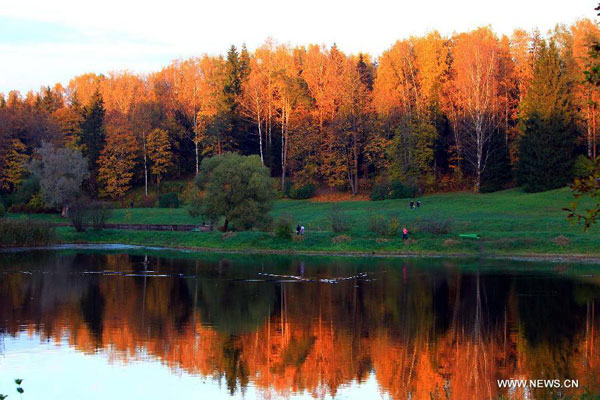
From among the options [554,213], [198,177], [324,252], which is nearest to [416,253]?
[324,252]

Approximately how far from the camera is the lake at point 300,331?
55.1ft

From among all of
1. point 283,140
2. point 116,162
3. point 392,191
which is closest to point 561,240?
point 392,191

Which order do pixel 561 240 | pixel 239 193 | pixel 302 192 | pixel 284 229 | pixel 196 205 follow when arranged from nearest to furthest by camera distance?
pixel 561 240 < pixel 284 229 < pixel 239 193 < pixel 196 205 < pixel 302 192

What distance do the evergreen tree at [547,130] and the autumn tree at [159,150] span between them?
41.7 m

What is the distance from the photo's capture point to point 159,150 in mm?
82312

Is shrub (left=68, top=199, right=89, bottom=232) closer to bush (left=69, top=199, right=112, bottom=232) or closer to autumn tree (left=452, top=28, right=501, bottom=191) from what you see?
bush (left=69, top=199, right=112, bottom=232)

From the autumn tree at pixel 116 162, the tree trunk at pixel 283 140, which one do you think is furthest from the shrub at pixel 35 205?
the tree trunk at pixel 283 140

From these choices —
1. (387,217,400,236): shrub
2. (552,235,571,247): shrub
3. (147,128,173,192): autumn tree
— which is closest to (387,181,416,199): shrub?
(387,217,400,236): shrub

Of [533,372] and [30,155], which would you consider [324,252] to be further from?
[30,155]

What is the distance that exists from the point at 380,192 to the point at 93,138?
3782 cm

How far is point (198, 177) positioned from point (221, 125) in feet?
96.6

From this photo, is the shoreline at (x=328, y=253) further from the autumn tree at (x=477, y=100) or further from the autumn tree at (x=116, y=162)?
the autumn tree at (x=116, y=162)

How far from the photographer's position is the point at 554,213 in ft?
170

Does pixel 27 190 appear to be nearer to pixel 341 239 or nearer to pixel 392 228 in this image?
pixel 341 239
